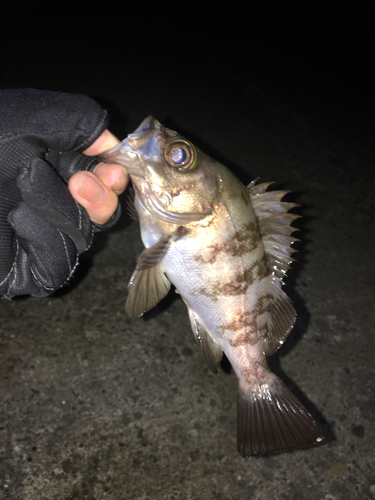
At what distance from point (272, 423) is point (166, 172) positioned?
1186 millimetres

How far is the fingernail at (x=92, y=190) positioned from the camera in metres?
1.85

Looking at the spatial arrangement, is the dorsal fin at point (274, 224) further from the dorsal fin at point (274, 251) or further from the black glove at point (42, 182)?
the black glove at point (42, 182)

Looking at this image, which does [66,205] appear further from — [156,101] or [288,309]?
[156,101]

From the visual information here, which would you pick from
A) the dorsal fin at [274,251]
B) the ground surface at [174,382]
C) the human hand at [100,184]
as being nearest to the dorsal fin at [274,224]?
the dorsal fin at [274,251]

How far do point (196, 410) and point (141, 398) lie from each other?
14.5 inches

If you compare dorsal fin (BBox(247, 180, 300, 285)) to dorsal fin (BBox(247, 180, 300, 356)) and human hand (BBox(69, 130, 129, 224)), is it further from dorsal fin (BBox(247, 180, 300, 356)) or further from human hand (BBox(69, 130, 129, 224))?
human hand (BBox(69, 130, 129, 224))

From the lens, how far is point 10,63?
19.8 feet

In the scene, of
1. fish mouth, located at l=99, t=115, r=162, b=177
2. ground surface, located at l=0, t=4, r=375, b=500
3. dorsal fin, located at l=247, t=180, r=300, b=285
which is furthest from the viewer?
ground surface, located at l=0, t=4, r=375, b=500

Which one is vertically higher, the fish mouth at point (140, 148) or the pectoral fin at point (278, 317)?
the fish mouth at point (140, 148)

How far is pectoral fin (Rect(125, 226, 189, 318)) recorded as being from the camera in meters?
1.69

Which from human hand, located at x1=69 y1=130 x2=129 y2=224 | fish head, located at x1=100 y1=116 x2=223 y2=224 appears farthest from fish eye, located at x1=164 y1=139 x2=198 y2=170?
human hand, located at x1=69 y1=130 x2=129 y2=224

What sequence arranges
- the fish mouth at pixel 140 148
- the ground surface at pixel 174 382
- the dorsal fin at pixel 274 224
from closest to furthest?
the fish mouth at pixel 140 148
the dorsal fin at pixel 274 224
the ground surface at pixel 174 382

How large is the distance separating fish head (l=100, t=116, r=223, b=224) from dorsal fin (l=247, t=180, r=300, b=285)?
24 centimetres

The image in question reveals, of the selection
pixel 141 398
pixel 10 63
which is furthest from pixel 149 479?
pixel 10 63
